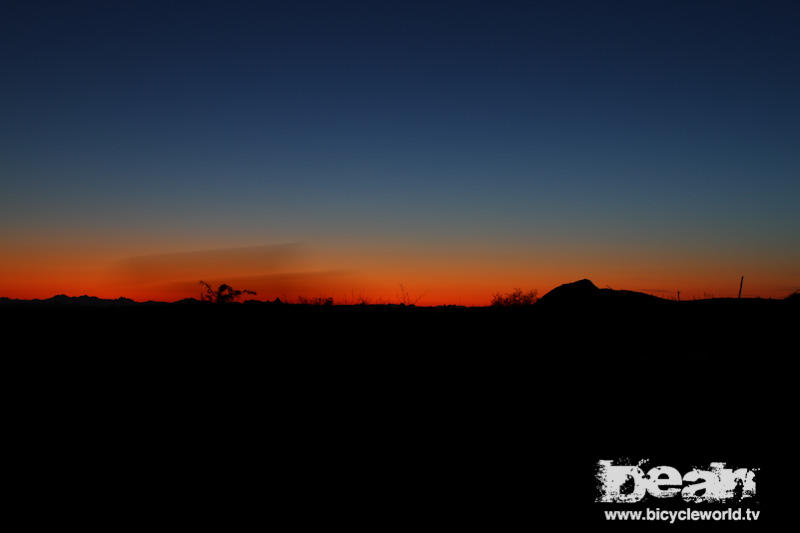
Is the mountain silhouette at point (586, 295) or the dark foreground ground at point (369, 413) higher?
the mountain silhouette at point (586, 295)

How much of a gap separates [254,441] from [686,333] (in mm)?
8230

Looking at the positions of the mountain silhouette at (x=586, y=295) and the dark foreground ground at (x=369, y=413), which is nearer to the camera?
the dark foreground ground at (x=369, y=413)

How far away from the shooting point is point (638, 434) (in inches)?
239

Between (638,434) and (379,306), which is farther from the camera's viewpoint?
(379,306)

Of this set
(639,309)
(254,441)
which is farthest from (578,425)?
(639,309)

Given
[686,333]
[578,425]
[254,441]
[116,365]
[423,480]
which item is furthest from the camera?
[686,333]

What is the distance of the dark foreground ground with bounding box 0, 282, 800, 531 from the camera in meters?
4.89

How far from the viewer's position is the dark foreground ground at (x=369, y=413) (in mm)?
4895

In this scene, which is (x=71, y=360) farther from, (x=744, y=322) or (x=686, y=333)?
(x=744, y=322)

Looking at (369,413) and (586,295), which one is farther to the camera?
(586,295)

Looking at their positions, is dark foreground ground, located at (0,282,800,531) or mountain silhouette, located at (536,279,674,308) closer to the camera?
dark foreground ground, located at (0,282,800,531)

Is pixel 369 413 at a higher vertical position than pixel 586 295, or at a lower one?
lower

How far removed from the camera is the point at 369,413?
6.33 meters

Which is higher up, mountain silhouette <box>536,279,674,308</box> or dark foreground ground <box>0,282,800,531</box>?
mountain silhouette <box>536,279,674,308</box>
